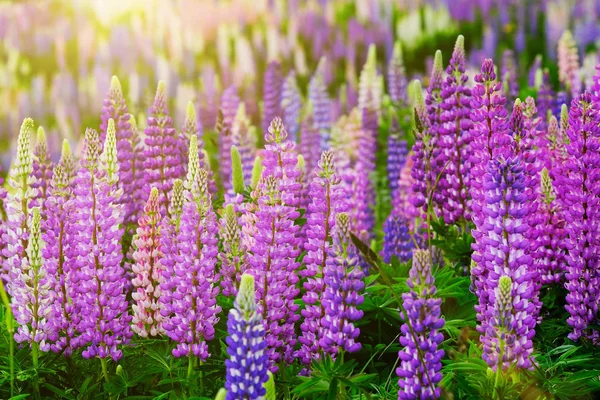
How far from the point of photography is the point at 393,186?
28.1 feet

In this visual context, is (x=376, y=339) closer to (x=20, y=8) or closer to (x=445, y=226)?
(x=445, y=226)

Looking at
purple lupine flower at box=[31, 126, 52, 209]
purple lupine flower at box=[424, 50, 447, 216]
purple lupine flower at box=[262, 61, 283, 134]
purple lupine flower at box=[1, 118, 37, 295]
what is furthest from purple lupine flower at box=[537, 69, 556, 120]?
purple lupine flower at box=[1, 118, 37, 295]

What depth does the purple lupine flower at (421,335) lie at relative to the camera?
385 cm

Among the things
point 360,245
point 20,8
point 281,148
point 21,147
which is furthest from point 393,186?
point 20,8

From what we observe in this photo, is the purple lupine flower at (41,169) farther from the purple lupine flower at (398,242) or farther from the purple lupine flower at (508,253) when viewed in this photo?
the purple lupine flower at (508,253)

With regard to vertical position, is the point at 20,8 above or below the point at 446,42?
above

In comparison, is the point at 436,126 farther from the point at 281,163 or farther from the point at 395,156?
the point at 395,156

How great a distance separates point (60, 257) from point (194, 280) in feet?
2.89

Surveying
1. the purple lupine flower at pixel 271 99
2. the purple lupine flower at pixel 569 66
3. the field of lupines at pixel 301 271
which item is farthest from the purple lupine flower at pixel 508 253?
the purple lupine flower at pixel 271 99

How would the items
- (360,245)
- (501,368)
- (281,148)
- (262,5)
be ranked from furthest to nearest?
(262,5), (281,148), (501,368), (360,245)

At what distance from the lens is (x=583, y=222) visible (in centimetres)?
496

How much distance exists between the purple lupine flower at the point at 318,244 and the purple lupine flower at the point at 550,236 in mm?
1419

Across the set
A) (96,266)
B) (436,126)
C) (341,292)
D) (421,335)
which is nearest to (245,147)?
(436,126)

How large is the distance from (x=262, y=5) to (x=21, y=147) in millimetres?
13721
